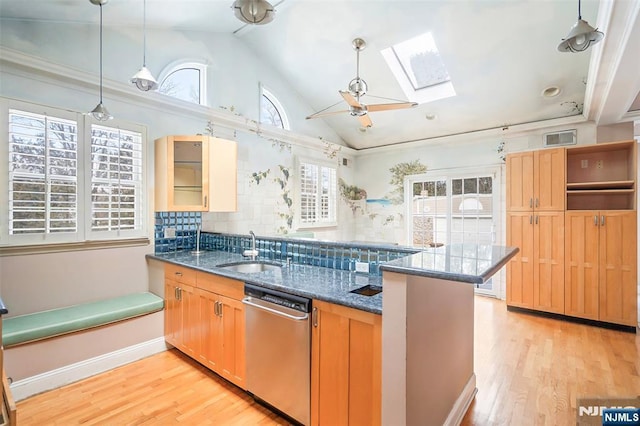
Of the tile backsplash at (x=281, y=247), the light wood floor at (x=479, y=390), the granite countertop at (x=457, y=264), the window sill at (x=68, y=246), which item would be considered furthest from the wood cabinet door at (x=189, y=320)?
the granite countertop at (x=457, y=264)

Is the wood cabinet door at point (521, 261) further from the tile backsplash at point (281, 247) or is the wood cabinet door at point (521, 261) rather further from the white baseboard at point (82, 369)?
the white baseboard at point (82, 369)

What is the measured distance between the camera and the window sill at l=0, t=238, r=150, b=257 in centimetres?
253

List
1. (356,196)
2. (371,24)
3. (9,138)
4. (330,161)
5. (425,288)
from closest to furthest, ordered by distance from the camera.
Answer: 1. (425,288)
2. (9,138)
3. (371,24)
4. (330,161)
5. (356,196)

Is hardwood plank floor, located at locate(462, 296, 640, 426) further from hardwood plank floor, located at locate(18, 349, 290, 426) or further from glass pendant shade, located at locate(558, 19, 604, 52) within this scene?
glass pendant shade, located at locate(558, 19, 604, 52)

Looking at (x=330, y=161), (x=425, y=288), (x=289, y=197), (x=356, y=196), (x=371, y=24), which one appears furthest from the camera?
(x=356, y=196)

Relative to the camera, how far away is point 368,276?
2.21m

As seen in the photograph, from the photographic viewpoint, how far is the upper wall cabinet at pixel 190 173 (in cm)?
324

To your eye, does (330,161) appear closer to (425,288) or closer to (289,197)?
(289,197)

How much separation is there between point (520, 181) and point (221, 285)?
13.1 feet

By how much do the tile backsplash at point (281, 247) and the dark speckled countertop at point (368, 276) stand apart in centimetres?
9

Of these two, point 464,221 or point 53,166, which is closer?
point 53,166

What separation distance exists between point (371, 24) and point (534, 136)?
9.54 ft

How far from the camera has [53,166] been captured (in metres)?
2.71

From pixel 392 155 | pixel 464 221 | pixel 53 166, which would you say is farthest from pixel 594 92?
pixel 53 166
